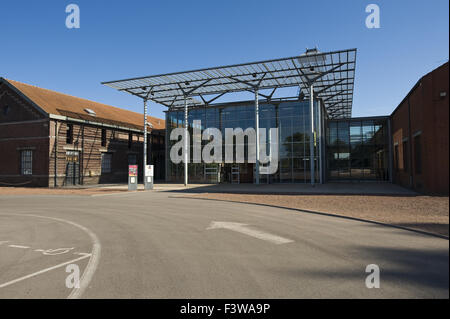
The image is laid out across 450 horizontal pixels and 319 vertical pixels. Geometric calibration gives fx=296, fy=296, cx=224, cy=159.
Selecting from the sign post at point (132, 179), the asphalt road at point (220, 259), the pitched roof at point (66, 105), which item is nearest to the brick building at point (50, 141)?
the pitched roof at point (66, 105)

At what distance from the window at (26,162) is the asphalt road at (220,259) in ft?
76.3


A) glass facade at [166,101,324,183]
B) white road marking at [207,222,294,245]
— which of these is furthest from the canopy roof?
white road marking at [207,222,294,245]

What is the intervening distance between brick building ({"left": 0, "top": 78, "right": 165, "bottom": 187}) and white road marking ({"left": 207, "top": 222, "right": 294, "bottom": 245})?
2532 centimetres

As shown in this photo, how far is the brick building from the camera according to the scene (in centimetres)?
2875

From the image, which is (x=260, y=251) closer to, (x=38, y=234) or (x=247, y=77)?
(x=38, y=234)


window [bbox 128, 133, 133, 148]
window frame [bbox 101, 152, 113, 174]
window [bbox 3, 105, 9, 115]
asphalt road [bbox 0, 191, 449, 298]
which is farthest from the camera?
window [bbox 128, 133, 133, 148]

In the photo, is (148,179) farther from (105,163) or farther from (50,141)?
(105,163)

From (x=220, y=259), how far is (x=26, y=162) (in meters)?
31.3

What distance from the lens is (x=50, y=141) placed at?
2838cm

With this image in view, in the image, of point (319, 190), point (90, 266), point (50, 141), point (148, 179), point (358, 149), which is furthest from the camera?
point (358, 149)

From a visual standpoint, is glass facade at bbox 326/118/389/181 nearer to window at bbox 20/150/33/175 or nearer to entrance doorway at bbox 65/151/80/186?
entrance doorway at bbox 65/151/80/186

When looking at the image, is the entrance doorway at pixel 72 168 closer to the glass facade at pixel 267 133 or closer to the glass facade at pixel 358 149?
the glass facade at pixel 267 133

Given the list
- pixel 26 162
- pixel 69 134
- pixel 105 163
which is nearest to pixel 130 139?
pixel 105 163
